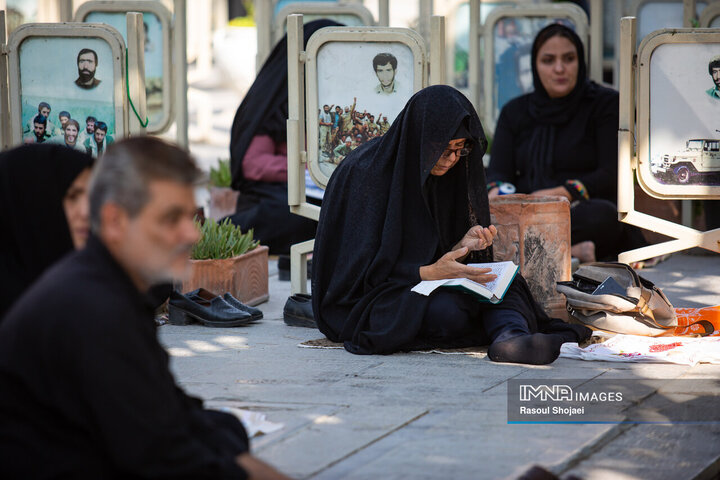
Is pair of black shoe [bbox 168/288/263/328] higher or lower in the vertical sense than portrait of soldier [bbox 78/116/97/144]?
lower

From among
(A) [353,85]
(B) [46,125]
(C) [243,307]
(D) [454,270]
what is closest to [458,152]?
(D) [454,270]

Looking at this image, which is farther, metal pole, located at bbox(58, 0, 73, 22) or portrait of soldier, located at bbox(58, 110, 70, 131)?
metal pole, located at bbox(58, 0, 73, 22)

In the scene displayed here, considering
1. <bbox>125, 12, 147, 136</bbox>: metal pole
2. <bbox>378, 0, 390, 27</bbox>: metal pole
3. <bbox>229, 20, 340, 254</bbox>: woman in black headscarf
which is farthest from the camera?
<bbox>378, 0, 390, 27</bbox>: metal pole

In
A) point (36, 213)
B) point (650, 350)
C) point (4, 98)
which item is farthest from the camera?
point (4, 98)

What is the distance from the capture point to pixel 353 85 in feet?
17.9

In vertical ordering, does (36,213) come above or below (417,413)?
above

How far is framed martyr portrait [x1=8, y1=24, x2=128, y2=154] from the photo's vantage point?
5.54 m

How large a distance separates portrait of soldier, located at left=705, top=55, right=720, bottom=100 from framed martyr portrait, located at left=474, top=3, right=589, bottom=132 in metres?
2.53

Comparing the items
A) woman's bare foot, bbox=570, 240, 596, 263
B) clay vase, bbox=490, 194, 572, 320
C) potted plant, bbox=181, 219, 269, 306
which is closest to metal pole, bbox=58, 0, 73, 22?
potted plant, bbox=181, 219, 269, 306

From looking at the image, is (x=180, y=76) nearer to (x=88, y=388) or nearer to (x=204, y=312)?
(x=204, y=312)

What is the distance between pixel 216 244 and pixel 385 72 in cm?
125

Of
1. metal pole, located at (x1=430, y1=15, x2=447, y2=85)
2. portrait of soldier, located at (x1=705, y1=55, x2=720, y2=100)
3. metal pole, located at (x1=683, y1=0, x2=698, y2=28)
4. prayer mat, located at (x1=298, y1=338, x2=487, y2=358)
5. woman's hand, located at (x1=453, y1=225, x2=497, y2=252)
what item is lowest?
prayer mat, located at (x1=298, y1=338, x2=487, y2=358)

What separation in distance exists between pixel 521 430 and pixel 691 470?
0.55 meters

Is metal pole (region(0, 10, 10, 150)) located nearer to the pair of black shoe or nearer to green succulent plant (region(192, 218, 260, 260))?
green succulent plant (region(192, 218, 260, 260))
